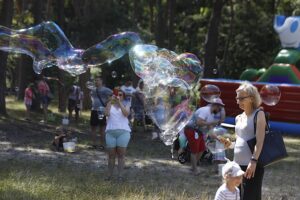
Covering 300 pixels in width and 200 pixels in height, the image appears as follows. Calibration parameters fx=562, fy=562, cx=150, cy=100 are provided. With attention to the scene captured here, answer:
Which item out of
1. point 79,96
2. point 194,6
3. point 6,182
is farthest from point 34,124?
point 194,6

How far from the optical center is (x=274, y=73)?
21.3 m

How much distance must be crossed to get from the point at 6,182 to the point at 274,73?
1497cm

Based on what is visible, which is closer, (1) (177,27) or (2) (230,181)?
(2) (230,181)

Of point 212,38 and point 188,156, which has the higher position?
point 212,38

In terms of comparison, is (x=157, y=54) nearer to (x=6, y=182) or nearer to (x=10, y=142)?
(x=6, y=182)

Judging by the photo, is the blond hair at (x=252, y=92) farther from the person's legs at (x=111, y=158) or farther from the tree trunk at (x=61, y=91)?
the tree trunk at (x=61, y=91)

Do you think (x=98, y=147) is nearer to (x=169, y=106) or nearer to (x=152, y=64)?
(x=152, y=64)

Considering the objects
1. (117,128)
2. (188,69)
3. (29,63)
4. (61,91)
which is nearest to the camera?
(117,128)

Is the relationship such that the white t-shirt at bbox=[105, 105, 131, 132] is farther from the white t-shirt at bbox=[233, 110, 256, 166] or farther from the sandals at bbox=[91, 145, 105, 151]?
the sandals at bbox=[91, 145, 105, 151]

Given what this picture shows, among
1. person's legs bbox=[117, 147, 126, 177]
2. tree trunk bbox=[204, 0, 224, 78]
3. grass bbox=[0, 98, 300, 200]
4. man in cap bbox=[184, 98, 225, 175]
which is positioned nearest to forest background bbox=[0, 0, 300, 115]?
tree trunk bbox=[204, 0, 224, 78]

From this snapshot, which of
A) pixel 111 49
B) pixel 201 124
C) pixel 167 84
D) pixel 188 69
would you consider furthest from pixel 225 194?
pixel 111 49

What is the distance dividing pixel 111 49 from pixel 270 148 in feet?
18.0

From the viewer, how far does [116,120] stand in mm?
9047

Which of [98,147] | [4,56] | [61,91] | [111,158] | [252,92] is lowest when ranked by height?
[98,147]
